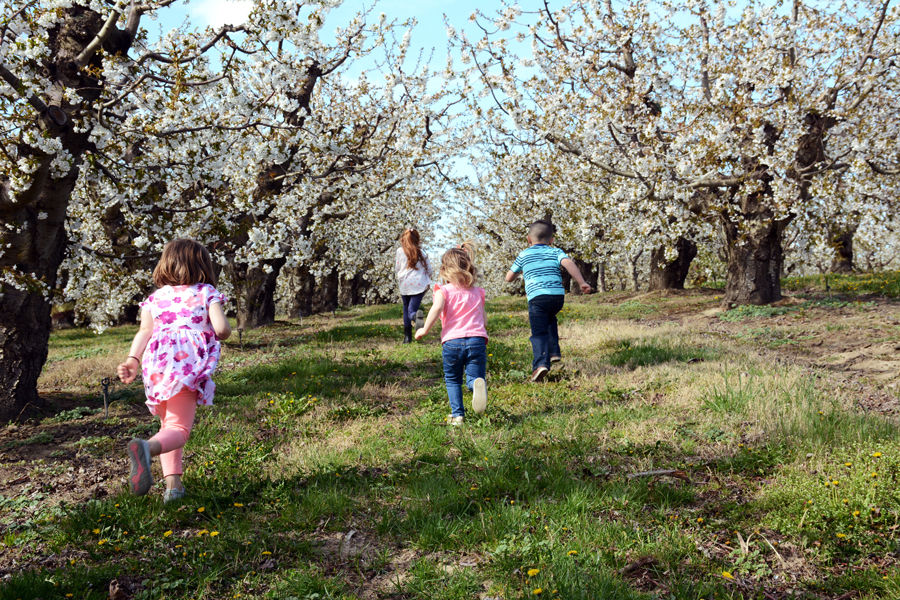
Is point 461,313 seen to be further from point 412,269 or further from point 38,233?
point 38,233

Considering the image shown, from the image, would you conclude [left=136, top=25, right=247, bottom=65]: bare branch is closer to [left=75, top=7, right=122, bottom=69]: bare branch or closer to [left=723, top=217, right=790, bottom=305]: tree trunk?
[left=75, top=7, right=122, bottom=69]: bare branch

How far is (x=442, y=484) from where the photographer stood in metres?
4.29

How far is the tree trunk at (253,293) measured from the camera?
1456cm

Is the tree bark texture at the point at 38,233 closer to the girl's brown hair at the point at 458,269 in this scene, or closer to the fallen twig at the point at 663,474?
the girl's brown hair at the point at 458,269

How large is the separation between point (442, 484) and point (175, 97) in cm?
564

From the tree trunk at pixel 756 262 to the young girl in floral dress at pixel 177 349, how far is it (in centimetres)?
1287

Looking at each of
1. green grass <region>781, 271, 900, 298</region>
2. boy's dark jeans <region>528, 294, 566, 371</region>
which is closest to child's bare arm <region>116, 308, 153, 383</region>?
boy's dark jeans <region>528, 294, 566, 371</region>

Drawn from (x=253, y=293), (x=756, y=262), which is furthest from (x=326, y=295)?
(x=756, y=262)

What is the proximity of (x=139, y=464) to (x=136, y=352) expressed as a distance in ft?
2.82

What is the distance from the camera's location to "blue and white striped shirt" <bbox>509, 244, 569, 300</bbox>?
734 cm

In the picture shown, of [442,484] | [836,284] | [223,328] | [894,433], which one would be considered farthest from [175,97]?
[836,284]

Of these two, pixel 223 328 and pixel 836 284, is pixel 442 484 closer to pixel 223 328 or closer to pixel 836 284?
pixel 223 328

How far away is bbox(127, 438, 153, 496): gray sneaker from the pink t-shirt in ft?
9.60

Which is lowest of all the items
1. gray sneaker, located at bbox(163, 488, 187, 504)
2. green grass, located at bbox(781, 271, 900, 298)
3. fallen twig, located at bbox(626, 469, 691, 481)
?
fallen twig, located at bbox(626, 469, 691, 481)
